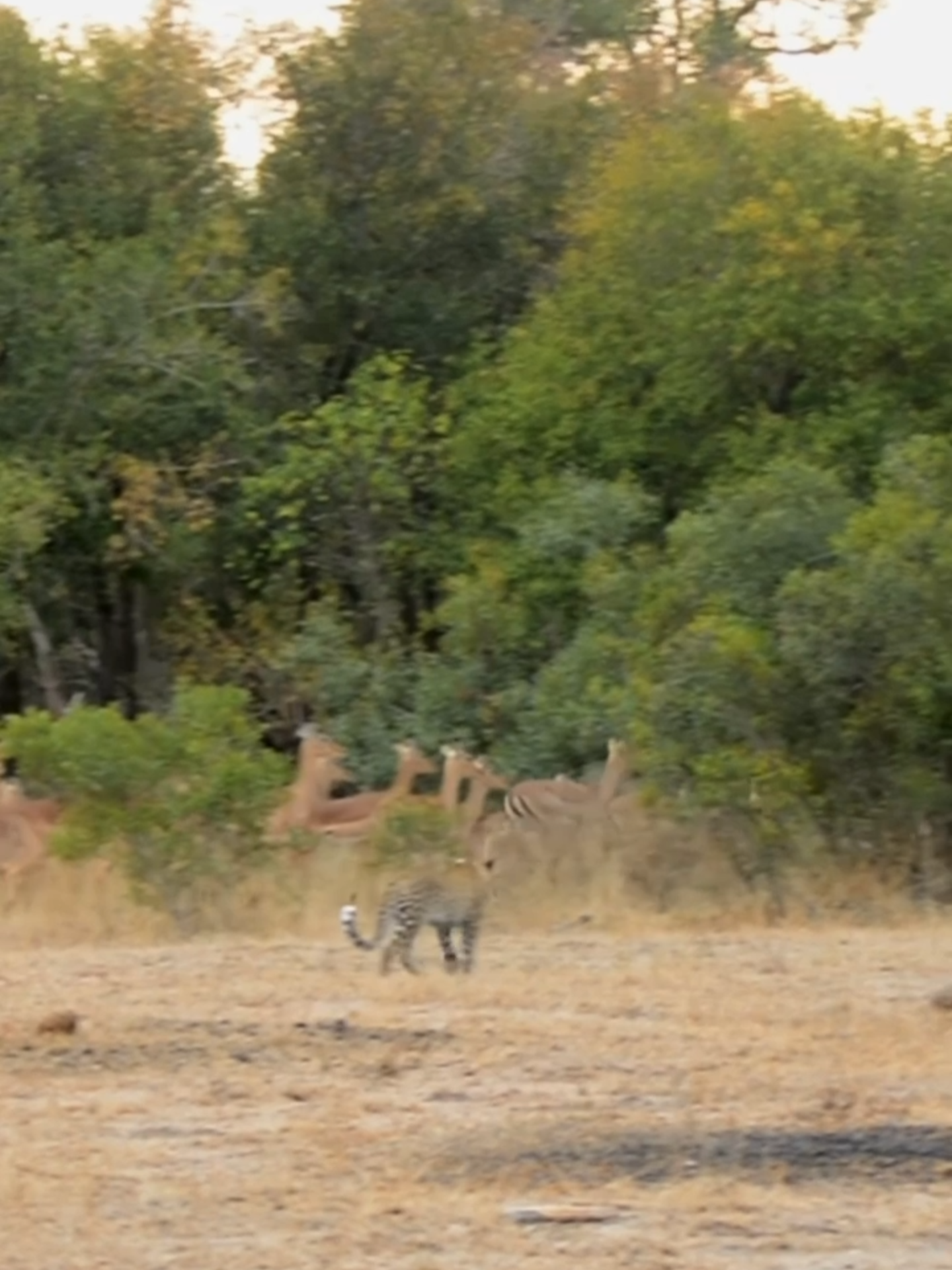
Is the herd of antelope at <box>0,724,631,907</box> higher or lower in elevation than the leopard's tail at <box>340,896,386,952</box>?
higher

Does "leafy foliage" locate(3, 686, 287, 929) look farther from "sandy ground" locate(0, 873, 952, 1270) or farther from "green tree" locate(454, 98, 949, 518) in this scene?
"green tree" locate(454, 98, 949, 518)

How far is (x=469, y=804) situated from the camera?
1861 cm

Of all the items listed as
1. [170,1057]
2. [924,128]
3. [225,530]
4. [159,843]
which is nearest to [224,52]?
[225,530]

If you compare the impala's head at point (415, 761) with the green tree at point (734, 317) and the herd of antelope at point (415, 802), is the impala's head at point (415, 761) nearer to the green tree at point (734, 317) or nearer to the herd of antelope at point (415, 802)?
the herd of antelope at point (415, 802)

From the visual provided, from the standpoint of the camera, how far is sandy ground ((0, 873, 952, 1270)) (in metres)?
7.68

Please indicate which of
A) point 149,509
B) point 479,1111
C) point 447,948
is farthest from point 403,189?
point 479,1111

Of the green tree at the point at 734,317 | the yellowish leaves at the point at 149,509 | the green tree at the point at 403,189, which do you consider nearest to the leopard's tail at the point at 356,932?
the green tree at the point at 734,317

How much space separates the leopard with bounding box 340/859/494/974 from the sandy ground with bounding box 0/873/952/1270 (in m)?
0.19

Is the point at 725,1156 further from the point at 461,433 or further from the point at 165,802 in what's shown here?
the point at 461,433

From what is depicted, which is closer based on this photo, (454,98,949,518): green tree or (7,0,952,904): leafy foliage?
(7,0,952,904): leafy foliage

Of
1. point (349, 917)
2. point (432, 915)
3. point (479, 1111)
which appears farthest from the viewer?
point (349, 917)

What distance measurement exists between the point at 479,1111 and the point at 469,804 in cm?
902

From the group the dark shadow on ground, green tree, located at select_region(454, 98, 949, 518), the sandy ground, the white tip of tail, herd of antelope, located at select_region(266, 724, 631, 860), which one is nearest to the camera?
the sandy ground

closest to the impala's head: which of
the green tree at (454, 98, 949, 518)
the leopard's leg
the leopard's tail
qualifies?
the green tree at (454, 98, 949, 518)
